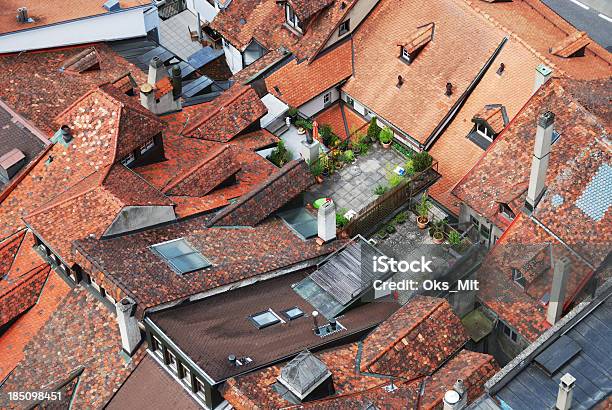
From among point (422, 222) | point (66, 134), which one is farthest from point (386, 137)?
point (66, 134)

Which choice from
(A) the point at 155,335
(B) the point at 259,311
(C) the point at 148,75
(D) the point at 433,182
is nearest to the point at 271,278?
(B) the point at 259,311

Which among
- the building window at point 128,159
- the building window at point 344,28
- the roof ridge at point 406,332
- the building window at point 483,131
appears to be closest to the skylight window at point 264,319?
the roof ridge at point 406,332

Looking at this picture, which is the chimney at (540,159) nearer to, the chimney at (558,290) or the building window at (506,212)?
the building window at (506,212)

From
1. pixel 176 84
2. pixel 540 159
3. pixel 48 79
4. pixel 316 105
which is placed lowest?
pixel 48 79

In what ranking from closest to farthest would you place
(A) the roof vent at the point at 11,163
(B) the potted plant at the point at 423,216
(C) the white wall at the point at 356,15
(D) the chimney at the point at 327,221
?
(D) the chimney at the point at 327,221
(B) the potted plant at the point at 423,216
(A) the roof vent at the point at 11,163
(C) the white wall at the point at 356,15

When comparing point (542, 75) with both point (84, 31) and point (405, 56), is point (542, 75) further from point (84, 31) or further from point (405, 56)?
point (84, 31)
